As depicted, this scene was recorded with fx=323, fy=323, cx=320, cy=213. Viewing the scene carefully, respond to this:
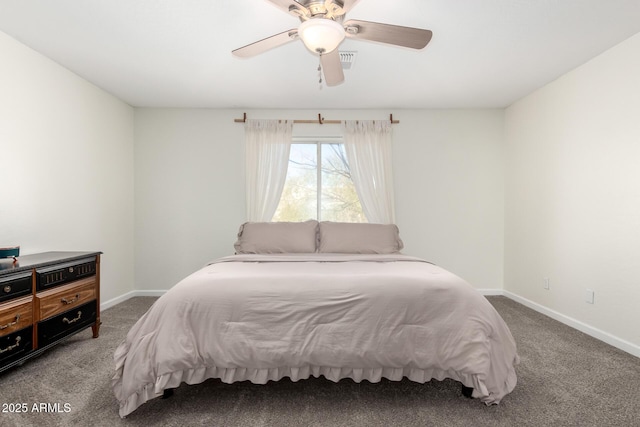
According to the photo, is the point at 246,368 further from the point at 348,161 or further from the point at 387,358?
the point at 348,161

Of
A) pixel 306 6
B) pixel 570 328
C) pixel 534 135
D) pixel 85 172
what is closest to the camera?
pixel 306 6

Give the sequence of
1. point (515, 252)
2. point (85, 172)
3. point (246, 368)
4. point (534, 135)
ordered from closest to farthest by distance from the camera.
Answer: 1. point (246, 368)
2. point (85, 172)
3. point (534, 135)
4. point (515, 252)

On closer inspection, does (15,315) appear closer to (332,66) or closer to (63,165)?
(63,165)

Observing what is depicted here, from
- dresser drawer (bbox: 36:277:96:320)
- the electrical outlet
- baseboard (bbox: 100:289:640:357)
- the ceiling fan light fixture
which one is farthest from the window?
the ceiling fan light fixture

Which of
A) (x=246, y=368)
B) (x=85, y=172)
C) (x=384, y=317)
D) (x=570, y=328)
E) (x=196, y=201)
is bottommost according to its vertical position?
(x=570, y=328)

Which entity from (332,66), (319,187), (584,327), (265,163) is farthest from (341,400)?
(265,163)

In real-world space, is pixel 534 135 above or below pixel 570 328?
above

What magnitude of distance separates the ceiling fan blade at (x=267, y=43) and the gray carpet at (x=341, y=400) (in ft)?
6.56

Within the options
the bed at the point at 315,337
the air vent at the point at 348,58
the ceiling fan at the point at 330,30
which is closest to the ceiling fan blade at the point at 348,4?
the ceiling fan at the point at 330,30

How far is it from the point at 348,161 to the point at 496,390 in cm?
284

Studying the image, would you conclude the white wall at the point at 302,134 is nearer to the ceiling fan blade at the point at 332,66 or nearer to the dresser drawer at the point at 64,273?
the dresser drawer at the point at 64,273

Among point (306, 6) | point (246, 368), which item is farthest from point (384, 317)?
point (306, 6)

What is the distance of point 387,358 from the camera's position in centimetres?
168

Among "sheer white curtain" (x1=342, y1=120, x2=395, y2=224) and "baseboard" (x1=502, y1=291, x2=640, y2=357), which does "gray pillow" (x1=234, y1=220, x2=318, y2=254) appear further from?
"baseboard" (x1=502, y1=291, x2=640, y2=357)
